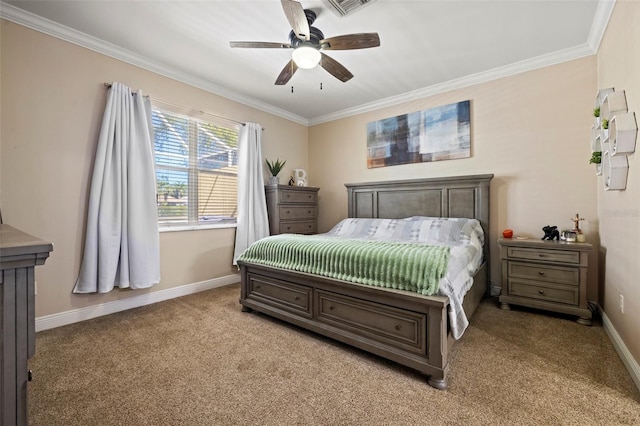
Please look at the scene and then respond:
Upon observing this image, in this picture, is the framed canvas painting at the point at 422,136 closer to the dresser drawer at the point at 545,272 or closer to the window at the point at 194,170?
the dresser drawer at the point at 545,272

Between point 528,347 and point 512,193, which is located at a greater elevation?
point 512,193

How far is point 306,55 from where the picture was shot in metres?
2.17

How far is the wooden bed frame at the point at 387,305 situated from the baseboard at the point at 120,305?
1062 millimetres

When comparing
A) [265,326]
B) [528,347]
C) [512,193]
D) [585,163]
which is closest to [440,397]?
[528,347]

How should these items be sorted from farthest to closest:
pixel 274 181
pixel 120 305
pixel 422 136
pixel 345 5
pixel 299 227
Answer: pixel 299 227, pixel 274 181, pixel 422 136, pixel 120 305, pixel 345 5

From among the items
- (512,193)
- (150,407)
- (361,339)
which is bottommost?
(150,407)

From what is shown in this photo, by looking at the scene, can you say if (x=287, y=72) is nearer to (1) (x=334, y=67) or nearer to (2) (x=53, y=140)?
(1) (x=334, y=67)

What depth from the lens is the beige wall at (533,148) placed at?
2.80 meters

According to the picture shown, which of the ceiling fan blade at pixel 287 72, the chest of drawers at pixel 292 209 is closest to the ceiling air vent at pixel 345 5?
the ceiling fan blade at pixel 287 72

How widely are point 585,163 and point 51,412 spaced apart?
4.52 metres

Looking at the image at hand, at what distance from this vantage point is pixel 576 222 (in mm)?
2680

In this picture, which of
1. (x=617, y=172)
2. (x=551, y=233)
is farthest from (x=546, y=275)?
(x=617, y=172)

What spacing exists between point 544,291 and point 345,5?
3055mm

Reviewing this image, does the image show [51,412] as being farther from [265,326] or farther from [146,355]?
[265,326]
